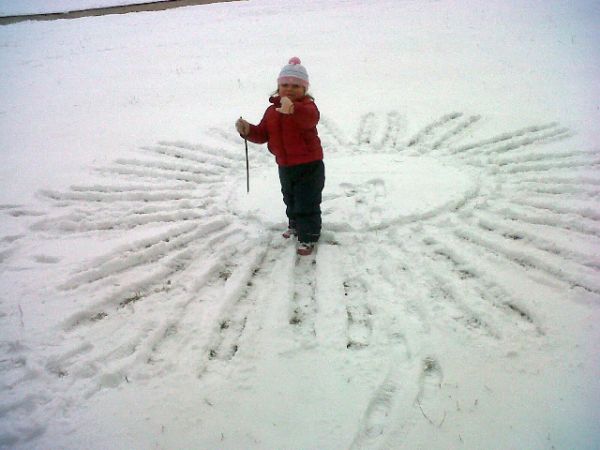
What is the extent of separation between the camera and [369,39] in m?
8.62

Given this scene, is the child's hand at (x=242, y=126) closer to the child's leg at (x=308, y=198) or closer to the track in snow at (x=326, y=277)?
the child's leg at (x=308, y=198)

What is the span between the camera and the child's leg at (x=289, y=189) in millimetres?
2857

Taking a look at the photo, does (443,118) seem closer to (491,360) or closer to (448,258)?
(448,258)

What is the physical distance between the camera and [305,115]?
8.45ft

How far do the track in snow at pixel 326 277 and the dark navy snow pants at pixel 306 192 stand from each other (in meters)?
0.18

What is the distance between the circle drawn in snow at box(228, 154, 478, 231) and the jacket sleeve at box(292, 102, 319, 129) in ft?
2.82

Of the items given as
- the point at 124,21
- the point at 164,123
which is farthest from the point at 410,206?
the point at 124,21

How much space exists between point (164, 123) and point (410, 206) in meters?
3.47

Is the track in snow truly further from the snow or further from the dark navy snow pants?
the snow

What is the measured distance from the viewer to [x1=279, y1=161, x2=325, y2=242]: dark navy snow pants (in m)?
2.83

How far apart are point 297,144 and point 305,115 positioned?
225mm

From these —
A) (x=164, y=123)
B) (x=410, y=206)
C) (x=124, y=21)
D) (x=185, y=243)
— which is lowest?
(x=185, y=243)

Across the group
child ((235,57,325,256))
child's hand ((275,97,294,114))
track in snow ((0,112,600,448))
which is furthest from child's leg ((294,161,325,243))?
child's hand ((275,97,294,114))

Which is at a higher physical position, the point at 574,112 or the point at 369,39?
the point at 369,39
